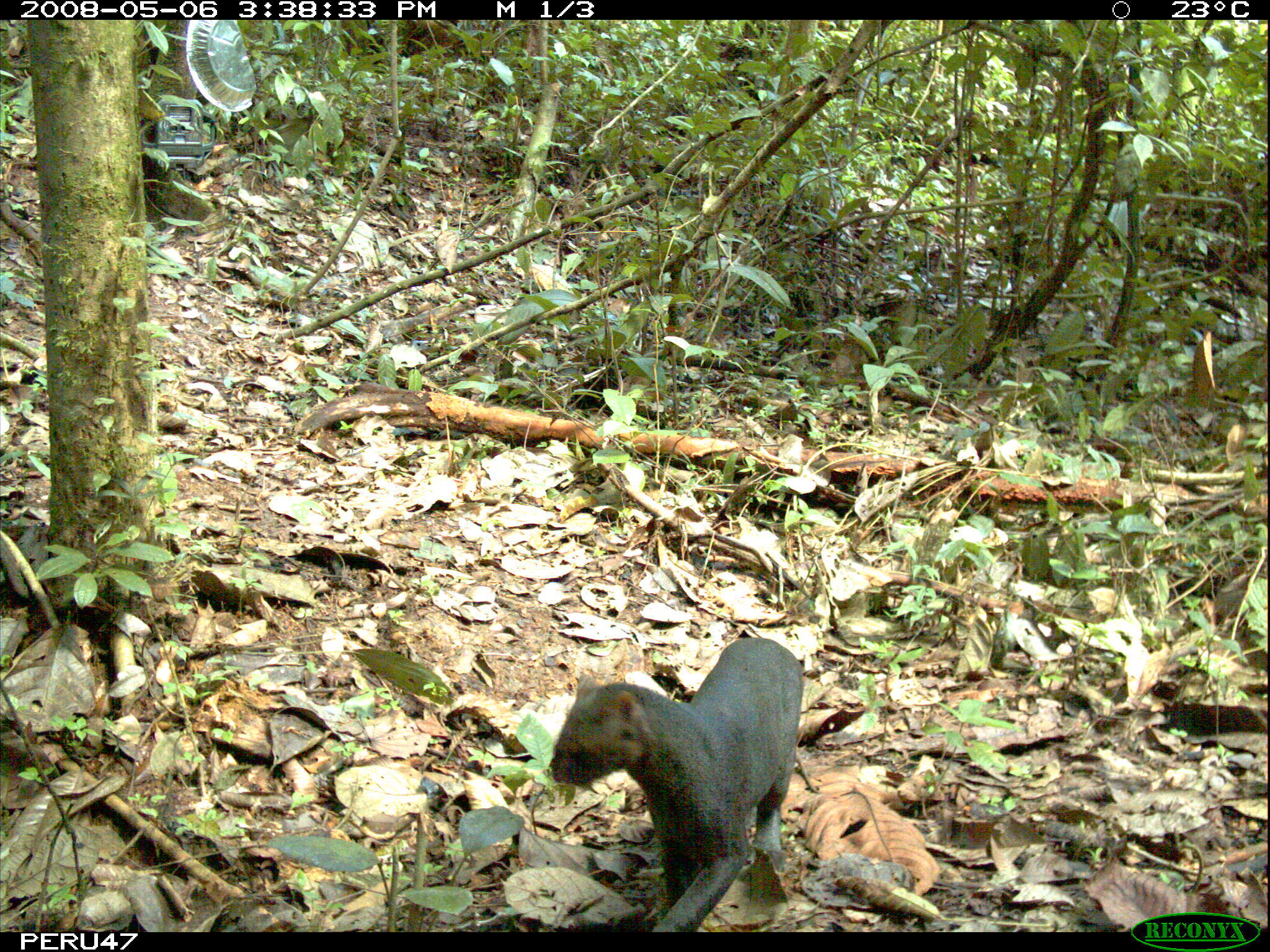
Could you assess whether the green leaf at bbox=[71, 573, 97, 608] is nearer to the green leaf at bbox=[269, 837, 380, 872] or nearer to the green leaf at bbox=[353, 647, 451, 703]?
the green leaf at bbox=[353, 647, 451, 703]

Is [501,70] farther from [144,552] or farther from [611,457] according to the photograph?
[144,552]

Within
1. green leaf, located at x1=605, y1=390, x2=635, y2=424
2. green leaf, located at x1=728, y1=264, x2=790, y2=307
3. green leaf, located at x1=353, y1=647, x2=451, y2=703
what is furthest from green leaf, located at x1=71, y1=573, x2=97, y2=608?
green leaf, located at x1=728, y1=264, x2=790, y2=307

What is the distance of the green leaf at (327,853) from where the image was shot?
2.27m

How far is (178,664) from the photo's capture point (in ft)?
10.5

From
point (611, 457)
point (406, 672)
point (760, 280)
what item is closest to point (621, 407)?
point (611, 457)

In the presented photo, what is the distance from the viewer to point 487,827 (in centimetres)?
241

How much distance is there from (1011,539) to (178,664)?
326cm

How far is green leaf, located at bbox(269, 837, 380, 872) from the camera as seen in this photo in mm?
2268
